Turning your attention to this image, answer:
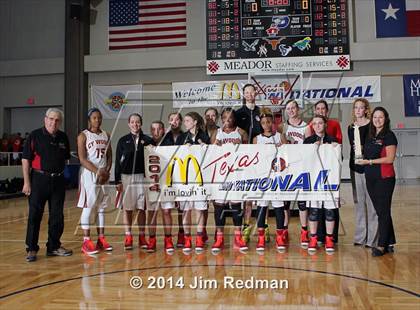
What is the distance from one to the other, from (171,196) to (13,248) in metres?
1.95

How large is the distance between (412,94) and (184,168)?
37.4ft

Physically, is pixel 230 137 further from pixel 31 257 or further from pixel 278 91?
pixel 278 91

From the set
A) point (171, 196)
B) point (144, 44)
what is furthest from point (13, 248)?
→ point (144, 44)

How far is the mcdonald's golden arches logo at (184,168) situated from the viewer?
4.32 metres

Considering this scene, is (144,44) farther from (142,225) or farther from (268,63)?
(142,225)

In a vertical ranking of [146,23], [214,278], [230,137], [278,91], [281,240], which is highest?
[146,23]

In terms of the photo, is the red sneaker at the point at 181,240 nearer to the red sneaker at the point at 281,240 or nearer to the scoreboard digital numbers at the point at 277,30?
the red sneaker at the point at 281,240

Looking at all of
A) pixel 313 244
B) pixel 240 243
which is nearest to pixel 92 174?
pixel 240 243

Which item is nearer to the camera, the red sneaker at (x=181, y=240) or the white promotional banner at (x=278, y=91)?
the red sneaker at (x=181, y=240)

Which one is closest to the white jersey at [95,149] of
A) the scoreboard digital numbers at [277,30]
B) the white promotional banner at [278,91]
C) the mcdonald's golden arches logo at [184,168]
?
the mcdonald's golden arches logo at [184,168]

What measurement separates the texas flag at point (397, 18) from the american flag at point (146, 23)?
21.3ft

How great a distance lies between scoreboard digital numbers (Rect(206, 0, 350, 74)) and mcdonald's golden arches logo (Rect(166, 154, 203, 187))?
6482 millimetres

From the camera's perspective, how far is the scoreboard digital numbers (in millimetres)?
9633

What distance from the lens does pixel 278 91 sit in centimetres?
1206
